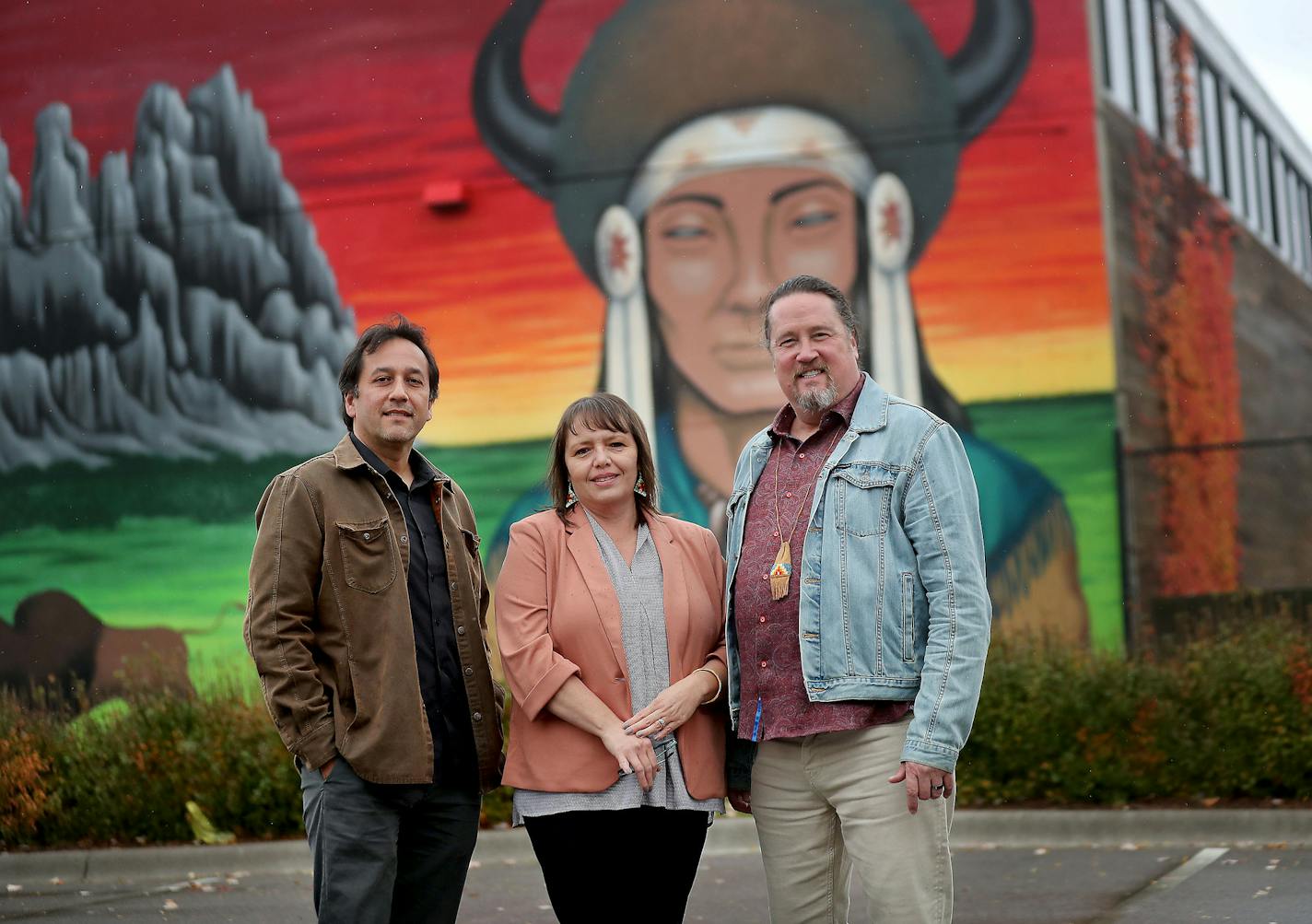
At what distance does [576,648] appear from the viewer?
409 centimetres

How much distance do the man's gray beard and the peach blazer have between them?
1.85 feet

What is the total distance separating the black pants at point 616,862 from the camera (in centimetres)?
402

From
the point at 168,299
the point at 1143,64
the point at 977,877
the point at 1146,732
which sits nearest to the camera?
the point at 977,877

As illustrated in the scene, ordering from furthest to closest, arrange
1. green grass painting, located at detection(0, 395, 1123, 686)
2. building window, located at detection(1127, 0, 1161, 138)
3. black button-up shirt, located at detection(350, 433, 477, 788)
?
green grass painting, located at detection(0, 395, 1123, 686), building window, located at detection(1127, 0, 1161, 138), black button-up shirt, located at detection(350, 433, 477, 788)

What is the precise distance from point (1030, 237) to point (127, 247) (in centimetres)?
787

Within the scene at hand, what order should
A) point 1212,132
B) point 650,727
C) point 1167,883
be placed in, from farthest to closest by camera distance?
1. point 1212,132
2. point 1167,883
3. point 650,727

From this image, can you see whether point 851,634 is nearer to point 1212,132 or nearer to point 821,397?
point 821,397

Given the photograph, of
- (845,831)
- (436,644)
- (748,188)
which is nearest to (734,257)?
(748,188)

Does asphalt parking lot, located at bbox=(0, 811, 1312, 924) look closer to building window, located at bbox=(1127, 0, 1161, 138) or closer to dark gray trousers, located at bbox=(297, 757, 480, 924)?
dark gray trousers, located at bbox=(297, 757, 480, 924)

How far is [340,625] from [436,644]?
0.27 metres

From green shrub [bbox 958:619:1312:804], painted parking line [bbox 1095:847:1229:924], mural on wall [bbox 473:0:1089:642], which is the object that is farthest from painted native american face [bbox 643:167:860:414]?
painted parking line [bbox 1095:847:1229:924]

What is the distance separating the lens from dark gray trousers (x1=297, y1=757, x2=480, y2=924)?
12.9 feet

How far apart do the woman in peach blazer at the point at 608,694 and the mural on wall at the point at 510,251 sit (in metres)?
7.32

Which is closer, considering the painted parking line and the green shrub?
the painted parking line
